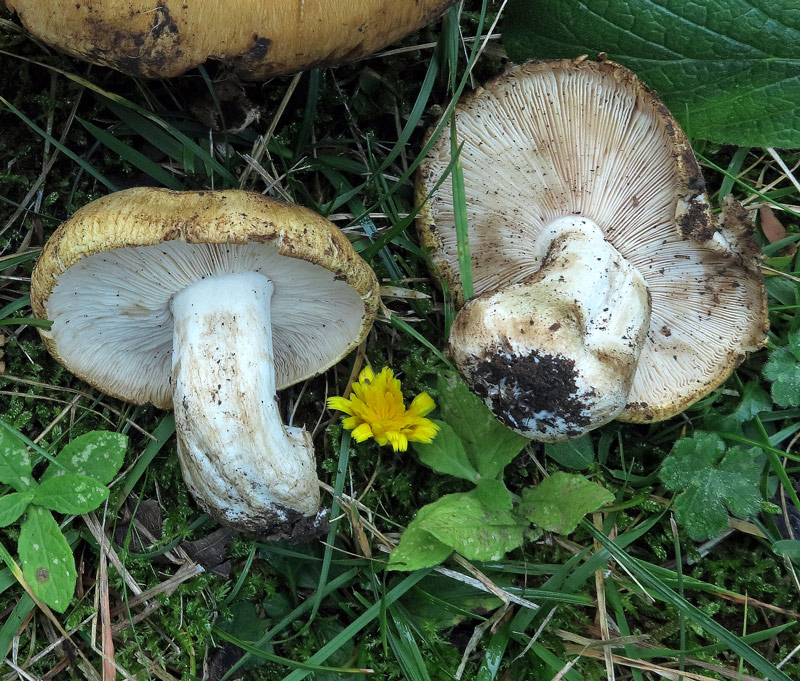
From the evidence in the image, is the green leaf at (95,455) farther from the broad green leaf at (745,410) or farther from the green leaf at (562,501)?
the broad green leaf at (745,410)

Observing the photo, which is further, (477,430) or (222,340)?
(477,430)

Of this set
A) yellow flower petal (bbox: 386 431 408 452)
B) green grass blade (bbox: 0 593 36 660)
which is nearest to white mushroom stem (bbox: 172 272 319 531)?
yellow flower petal (bbox: 386 431 408 452)

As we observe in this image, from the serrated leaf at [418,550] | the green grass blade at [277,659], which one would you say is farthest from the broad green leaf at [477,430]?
the green grass blade at [277,659]

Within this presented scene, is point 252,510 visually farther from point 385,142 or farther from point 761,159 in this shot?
point 761,159

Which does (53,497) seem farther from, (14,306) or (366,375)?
(366,375)

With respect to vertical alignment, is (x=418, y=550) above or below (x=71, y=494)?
below

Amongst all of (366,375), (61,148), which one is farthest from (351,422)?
(61,148)

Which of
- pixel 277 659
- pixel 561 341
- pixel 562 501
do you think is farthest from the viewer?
pixel 562 501

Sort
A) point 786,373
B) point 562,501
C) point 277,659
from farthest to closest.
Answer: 1. point 786,373
2. point 562,501
3. point 277,659
